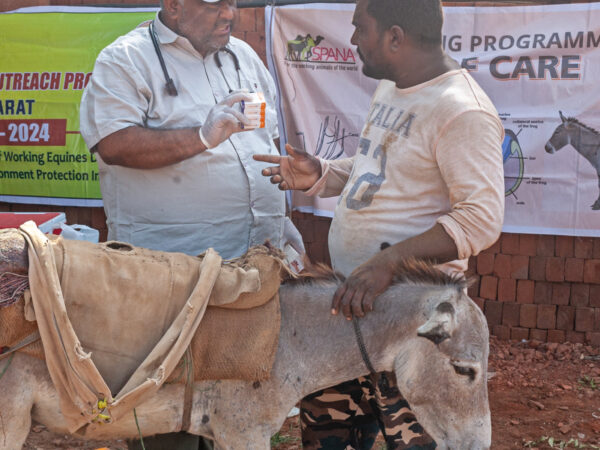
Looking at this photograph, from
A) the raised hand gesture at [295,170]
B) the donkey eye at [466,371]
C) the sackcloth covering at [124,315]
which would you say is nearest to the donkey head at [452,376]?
the donkey eye at [466,371]

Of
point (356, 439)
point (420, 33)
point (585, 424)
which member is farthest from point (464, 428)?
point (585, 424)

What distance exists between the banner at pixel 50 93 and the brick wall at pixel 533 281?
0.31 meters

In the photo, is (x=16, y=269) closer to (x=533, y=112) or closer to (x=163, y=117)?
(x=163, y=117)

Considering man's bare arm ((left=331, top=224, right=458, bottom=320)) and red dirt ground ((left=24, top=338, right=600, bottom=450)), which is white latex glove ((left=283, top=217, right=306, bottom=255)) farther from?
red dirt ground ((left=24, top=338, right=600, bottom=450))

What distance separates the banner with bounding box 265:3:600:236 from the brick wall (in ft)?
0.81

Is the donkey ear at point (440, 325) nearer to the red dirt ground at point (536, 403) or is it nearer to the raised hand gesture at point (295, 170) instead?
the raised hand gesture at point (295, 170)

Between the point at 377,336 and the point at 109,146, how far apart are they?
1348 mm

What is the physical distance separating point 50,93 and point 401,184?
4607 mm

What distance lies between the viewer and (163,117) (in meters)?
3.19

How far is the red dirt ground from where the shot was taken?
16.0 ft

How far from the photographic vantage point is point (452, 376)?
2547 mm

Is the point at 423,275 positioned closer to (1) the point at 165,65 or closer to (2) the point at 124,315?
(2) the point at 124,315

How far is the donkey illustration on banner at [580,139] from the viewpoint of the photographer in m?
5.79
